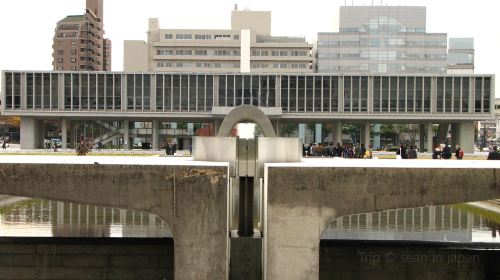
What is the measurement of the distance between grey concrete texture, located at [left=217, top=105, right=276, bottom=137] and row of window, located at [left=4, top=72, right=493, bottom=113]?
54099mm

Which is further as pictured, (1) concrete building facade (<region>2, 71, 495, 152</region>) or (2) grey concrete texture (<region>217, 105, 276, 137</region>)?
(1) concrete building facade (<region>2, 71, 495, 152</region>)

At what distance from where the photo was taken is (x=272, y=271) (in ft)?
43.9

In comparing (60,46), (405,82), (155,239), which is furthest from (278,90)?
(60,46)

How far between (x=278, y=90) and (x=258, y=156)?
61.4 meters

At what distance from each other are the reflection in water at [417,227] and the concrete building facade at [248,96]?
45135mm

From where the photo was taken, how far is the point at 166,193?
13461 mm

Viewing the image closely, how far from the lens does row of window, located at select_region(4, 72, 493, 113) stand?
75438 mm

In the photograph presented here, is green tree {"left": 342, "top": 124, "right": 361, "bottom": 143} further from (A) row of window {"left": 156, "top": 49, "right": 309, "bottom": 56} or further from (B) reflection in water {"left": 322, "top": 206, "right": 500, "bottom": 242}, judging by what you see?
(B) reflection in water {"left": 322, "top": 206, "right": 500, "bottom": 242}

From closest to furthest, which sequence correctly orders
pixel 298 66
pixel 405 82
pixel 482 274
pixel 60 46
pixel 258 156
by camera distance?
pixel 258 156, pixel 482 274, pixel 405 82, pixel 298 66, pixel 60 46

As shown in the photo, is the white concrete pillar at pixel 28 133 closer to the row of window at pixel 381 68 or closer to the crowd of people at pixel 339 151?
the crowd of people at pixel 339 151

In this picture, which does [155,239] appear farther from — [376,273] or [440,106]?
[440,106]

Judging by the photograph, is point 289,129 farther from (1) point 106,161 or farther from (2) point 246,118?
(1) point 106,161

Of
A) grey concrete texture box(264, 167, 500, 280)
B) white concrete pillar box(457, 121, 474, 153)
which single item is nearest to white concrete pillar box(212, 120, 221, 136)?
white concrete pillar box(457, 121, 474, 153)

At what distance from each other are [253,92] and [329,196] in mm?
63828
